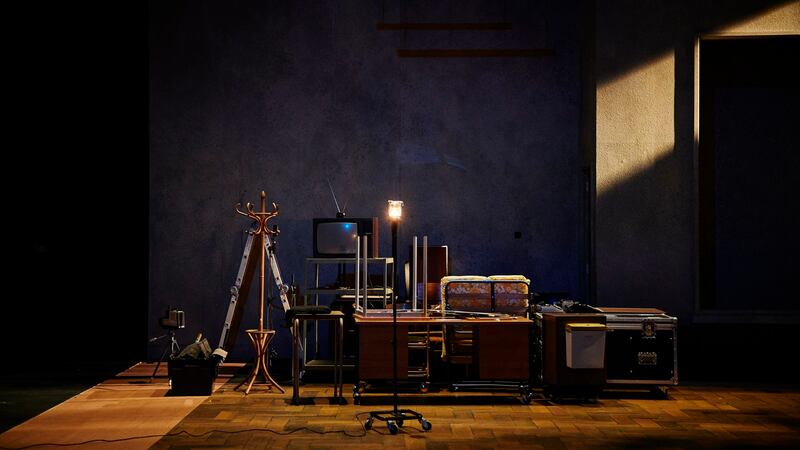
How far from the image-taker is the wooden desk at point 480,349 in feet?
22.5

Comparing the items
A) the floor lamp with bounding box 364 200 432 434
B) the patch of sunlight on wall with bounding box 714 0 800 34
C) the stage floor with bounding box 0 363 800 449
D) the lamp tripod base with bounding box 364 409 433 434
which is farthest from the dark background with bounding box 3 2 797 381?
the lamp tripod base with bounding box 364 409 433 434

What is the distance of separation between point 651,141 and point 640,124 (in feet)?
0.63

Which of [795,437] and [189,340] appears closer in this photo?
[795,437]

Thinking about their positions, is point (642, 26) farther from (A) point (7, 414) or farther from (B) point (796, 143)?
(A) point (7, 414)

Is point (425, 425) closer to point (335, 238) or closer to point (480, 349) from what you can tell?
point (480, 349)

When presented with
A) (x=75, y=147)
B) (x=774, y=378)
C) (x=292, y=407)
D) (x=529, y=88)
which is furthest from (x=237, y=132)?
(x=774, y=378)

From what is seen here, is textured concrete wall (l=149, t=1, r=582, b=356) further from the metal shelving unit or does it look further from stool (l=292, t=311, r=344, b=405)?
stool (l=292, t=311, r=344, b=405)

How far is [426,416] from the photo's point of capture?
6.31m

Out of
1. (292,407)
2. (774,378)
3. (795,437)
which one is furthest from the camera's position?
(774,378)

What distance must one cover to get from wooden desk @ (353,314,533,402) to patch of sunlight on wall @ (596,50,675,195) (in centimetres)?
206

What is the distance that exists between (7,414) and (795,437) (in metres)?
5.49

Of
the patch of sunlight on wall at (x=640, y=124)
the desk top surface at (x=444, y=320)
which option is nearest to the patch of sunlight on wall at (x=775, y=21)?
the patch of sunlight on wall at (x=640, y=124)

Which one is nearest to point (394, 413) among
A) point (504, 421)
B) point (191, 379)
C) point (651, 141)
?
point (504, 421)

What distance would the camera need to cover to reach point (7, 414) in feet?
20.5
